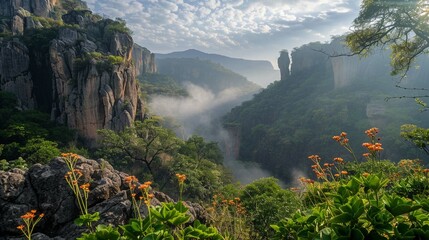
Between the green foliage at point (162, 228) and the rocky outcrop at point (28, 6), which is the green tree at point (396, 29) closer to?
the green foliage at point (162, 228)

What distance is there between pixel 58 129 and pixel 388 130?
65842 mm

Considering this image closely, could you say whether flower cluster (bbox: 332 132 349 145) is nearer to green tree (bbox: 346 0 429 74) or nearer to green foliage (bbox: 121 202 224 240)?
green foliage (bbox: 121 202 224 240)

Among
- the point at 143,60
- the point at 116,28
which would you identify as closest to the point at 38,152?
the point at 116,28

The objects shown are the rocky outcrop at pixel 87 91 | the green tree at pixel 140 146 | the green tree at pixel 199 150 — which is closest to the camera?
the green tree at pixel 140 146

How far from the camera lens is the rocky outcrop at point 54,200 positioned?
9.51 metres

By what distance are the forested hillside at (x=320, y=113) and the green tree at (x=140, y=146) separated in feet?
147

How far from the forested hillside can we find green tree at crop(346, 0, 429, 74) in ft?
169

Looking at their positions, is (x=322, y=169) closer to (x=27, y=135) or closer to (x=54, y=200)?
(x=54, y=200)

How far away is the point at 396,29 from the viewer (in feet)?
33.7

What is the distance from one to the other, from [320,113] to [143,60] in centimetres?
11938

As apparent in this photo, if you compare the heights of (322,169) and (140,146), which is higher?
(322,169)

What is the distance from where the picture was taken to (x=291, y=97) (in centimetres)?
10731

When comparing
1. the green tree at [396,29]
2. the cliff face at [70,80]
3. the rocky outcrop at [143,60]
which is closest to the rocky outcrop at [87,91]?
the cliff face at [70,80]

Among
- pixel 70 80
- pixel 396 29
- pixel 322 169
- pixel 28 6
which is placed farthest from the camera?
pixel 28 6
